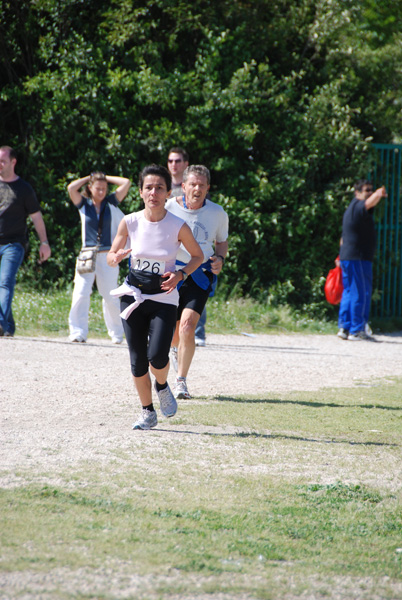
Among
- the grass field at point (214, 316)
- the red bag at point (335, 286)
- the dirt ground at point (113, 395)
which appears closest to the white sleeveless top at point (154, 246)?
the dirt ground at point (113, 395)

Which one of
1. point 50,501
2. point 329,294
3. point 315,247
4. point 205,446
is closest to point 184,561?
point 50,501

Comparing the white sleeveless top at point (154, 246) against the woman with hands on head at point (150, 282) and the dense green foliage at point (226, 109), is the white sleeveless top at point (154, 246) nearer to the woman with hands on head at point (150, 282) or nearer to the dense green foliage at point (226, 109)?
the woman with hands on head at point (150, 282)

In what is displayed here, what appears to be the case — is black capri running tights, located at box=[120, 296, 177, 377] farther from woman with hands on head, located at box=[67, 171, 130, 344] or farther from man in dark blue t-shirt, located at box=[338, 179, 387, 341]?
man in dark blue t-shirt, located at box=[338, 179, 387, 341]

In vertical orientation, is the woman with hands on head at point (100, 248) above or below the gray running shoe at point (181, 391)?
above

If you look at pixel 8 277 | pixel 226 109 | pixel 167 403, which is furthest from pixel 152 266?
pixel 226 109

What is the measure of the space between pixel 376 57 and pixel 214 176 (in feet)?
11.0

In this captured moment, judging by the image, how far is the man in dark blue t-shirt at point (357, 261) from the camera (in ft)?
37.4

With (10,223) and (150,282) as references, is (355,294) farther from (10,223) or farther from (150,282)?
(150,282)

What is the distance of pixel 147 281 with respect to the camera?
5477mm

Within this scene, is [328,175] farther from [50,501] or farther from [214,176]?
[50,501]

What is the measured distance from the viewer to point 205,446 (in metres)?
5.18

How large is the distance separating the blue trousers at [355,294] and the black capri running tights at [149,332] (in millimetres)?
6321

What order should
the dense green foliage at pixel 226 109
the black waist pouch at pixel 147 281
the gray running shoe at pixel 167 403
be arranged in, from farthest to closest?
the dense green foliage at pixel 226 109, the gray running shoe at pixel 167 403, the black waist pouch at pixel 147 281

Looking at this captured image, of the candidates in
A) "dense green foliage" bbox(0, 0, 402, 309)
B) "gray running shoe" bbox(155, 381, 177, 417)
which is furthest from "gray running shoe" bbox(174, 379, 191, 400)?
"dense green foliage" bbox(0, 0, 402, 309)
